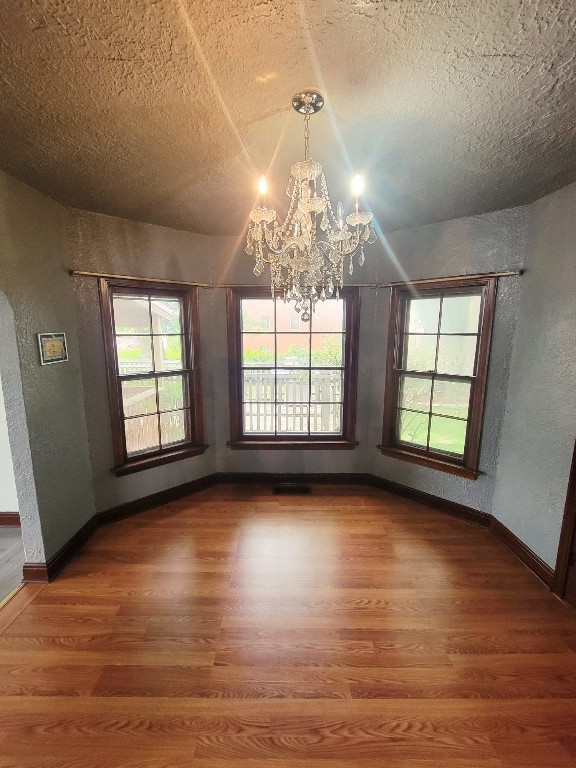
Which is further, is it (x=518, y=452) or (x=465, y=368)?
(x=465, y=368)

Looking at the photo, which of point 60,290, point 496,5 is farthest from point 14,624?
point 496,5

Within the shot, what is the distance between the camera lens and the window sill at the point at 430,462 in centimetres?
266

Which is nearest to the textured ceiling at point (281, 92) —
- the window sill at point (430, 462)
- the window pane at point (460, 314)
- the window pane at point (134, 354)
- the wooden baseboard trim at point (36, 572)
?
the window pane at point (460, 314)

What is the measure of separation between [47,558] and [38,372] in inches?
47.3

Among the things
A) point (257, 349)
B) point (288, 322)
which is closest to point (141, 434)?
point (257, 349)

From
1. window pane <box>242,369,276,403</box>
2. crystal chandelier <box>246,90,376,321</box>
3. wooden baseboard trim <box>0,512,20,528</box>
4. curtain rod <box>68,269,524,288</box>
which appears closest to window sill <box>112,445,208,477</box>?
window pane <box>242,369,276,403</box>

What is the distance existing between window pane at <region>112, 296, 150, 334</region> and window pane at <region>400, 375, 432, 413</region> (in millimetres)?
2384

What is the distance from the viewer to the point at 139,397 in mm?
2797

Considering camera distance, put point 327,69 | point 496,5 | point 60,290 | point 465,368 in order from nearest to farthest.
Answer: point 496,5 < point 327,69 < point 60,290 < point 465,368

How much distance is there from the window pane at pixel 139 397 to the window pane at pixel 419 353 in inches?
92.1

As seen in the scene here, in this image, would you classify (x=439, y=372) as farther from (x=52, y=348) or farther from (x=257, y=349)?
(x=52, y=348)

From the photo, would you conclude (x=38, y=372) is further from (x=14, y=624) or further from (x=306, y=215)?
(x=306, y=215)

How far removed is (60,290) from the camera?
219 centimetres

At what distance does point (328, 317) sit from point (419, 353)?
92 cm
